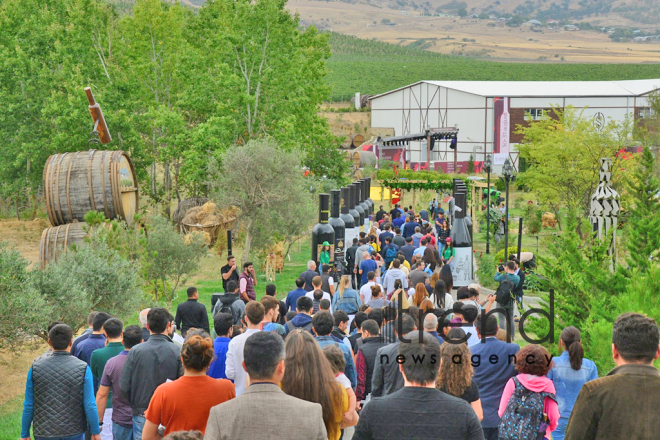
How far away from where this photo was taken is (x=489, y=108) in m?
63.5

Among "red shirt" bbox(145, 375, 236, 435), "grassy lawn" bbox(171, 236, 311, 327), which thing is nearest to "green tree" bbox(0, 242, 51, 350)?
"red shirt" bbox(145, 375, 236, 435)

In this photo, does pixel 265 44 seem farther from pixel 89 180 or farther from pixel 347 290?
pixel 347 290

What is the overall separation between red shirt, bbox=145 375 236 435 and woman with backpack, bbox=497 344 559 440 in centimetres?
220

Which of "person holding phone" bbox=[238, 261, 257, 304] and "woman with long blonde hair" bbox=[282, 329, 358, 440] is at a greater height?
"woman with long blonde hair" bbox=[282, 329, 358, 440]

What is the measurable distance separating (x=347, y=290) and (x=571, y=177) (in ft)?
74.9

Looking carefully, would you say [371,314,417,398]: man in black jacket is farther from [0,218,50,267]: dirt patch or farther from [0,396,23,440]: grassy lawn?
[0,218,50,267]: dirt patch

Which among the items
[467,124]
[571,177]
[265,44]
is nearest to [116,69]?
[265,44]

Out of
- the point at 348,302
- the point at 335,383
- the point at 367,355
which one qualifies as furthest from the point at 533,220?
the point at 335,383

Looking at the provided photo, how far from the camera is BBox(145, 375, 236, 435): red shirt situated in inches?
202

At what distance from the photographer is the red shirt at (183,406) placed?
16.8 ft

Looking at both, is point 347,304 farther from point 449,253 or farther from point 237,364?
point 449,253

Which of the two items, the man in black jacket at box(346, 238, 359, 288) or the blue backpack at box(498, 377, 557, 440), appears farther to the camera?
the man in black jacket at box(346, 238, 359, 288)

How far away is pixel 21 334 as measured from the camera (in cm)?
1138

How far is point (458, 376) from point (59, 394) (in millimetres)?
3272
